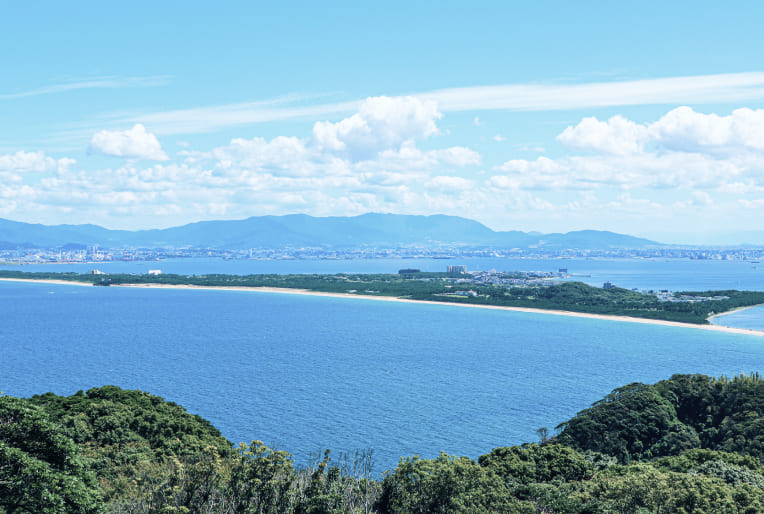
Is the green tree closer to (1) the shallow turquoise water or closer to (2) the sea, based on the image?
(2) the sea

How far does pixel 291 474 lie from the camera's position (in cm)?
1775

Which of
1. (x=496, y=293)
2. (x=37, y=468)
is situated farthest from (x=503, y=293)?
(x=37, y=468)

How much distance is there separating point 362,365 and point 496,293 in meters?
69.5

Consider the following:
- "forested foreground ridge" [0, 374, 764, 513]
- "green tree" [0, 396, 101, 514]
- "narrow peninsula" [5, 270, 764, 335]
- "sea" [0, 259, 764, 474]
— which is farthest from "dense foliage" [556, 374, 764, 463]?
"narrow peninsula" [5, 270, 764, 335]

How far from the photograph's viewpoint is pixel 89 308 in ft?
326

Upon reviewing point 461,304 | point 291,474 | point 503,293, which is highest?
point 291,474

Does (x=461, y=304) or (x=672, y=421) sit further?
(x=461, y=304)

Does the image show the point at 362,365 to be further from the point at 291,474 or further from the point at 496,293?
the point at 496,293

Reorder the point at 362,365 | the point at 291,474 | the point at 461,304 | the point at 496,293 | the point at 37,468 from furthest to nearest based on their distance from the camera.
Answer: the point at 496,293 < the point at 461,304 < the point at 362,365 < the point at 291,474 < the point at 37,468

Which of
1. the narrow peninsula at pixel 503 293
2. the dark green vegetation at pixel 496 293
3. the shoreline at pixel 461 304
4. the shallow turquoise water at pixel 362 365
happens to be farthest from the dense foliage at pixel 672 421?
the dark green vegetation at pixel 496 293

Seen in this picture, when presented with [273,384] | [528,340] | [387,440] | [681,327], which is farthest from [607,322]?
[387,440]

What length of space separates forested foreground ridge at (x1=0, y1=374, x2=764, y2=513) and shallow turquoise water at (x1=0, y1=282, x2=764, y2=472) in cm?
607

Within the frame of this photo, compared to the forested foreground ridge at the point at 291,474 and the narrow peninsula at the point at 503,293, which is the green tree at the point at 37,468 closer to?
the forested foreground ridge at the point at 291,474

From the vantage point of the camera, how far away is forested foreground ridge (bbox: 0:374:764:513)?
43.1 ft
